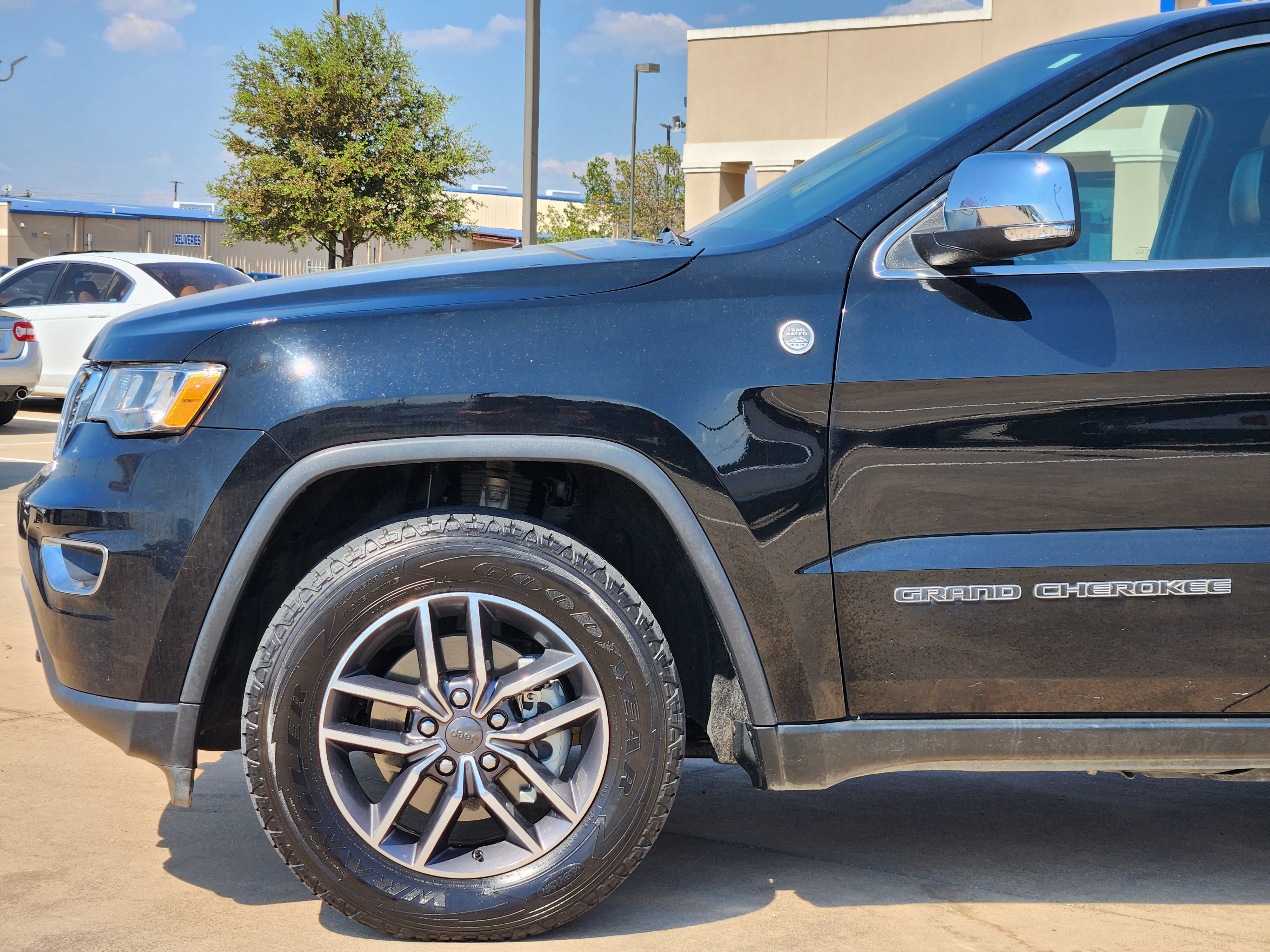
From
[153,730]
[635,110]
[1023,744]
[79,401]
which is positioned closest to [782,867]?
[1023,744]

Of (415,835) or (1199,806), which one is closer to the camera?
(415,835)

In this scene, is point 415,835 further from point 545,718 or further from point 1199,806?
point 1199,806

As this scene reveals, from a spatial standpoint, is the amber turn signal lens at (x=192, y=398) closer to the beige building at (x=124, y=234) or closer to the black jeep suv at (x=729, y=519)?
the black jeep suv at (x=729, y=519)

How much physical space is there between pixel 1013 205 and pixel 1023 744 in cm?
102

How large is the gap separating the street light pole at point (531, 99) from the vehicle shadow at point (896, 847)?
7673 millimetres

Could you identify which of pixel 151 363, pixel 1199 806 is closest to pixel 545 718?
pixel 151 363

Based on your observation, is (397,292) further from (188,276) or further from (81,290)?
(81,290)

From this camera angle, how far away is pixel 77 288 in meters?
12.4

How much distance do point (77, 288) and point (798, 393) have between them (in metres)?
11.9

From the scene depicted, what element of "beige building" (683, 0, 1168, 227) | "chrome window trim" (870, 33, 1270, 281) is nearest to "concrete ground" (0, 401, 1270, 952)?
"chrome window trim" (870, 33, 1270, 281)

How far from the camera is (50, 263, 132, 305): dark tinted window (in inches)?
476

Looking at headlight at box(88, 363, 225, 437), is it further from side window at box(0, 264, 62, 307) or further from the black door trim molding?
side window at box(0, 264, 62, 307)

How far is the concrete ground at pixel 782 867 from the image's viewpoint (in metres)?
2.48

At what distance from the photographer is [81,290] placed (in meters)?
12.4
